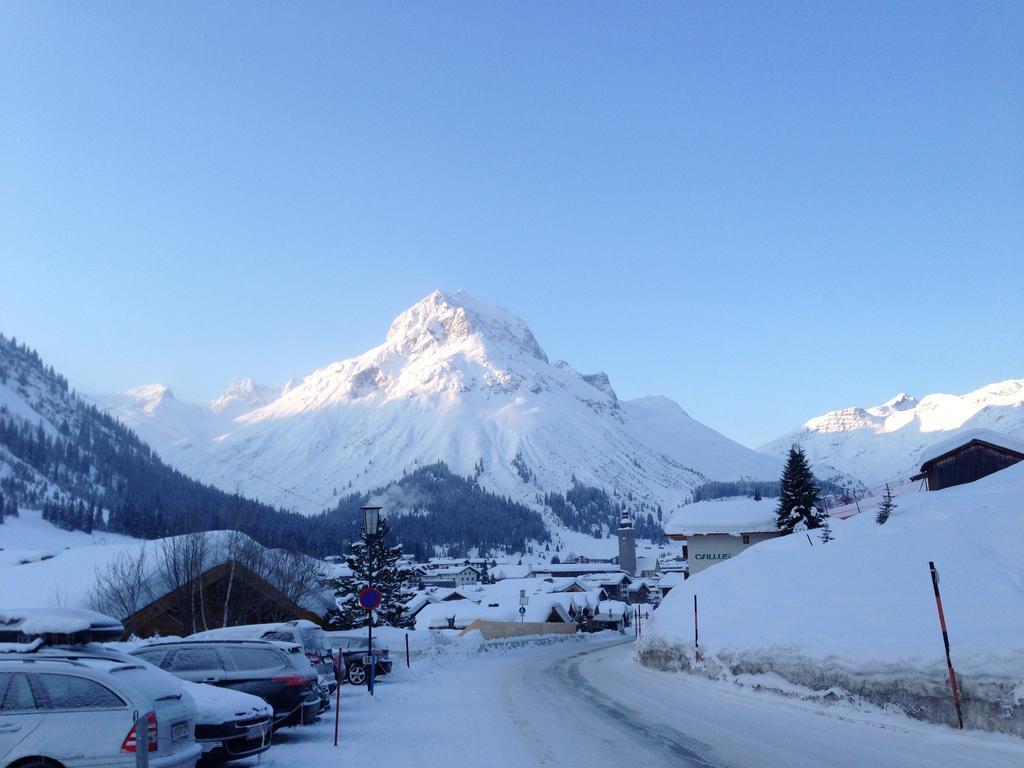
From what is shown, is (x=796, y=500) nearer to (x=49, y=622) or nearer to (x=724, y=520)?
(x=724, y=520)

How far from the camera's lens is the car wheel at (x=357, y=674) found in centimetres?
2803

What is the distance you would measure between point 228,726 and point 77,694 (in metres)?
2.93

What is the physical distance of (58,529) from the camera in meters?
157

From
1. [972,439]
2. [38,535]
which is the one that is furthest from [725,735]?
[38,535]

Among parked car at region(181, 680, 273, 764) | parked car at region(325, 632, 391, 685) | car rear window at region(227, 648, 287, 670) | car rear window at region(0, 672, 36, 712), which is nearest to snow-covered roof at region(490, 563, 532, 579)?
parked car at region(325, 632, 391, 685)

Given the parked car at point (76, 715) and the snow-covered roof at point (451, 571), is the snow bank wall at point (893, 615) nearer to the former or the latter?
the parked car at point (76, 715)

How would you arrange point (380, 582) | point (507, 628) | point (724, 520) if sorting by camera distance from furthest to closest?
point (507, 628)
point (380, 582)
point (724, 520)

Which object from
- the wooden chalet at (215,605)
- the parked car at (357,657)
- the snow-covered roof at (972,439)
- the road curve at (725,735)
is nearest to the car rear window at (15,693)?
A: the road curve at (725,735)

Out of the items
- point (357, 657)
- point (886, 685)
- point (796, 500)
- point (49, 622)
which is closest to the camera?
point (49, 622)

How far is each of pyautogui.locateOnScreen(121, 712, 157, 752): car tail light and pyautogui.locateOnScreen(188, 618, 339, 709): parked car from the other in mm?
9112

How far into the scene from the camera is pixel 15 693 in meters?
8.30

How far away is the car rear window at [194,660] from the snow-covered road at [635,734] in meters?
1.88

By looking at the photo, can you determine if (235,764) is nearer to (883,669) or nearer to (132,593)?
(883,669)

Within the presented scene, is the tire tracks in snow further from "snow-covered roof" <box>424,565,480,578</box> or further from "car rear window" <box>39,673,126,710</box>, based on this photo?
"snow-covered roof" <box>424,565,480,578</box>
